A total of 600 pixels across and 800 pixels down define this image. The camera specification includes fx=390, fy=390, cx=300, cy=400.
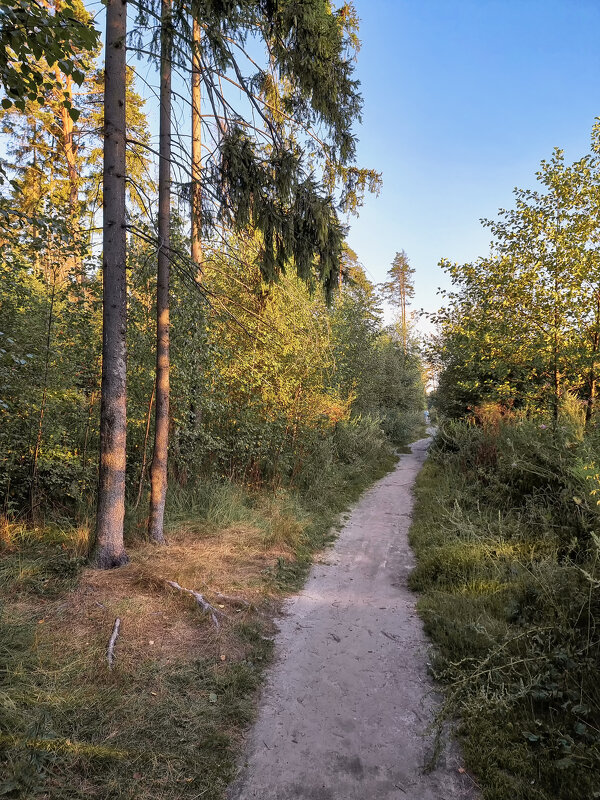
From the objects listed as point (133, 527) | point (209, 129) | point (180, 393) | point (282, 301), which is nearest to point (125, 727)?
point (133, 527)

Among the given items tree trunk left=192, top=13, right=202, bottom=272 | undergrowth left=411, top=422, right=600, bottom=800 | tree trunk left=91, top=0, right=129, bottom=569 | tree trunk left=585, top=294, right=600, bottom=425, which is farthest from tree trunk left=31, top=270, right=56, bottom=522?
tree trunk left=585, top=294, right=600, bottom=425

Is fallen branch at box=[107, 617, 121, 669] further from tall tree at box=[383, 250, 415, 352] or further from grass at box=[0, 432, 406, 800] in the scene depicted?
tall tree at box=[383, 250, 415, 352]

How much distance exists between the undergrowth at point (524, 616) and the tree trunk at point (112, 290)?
381cm

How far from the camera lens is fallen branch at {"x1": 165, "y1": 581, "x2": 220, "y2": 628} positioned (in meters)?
4.00

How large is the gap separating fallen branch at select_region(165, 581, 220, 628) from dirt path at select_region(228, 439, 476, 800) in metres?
0.71

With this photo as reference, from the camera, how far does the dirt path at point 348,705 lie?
244 cm

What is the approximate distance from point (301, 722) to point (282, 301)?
7.30m

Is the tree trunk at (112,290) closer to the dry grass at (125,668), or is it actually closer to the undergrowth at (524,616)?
the dry grass at (125,668)

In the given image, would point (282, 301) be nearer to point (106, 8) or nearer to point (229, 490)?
point (229, 490)

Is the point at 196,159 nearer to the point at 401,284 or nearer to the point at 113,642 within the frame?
the point at 113,642

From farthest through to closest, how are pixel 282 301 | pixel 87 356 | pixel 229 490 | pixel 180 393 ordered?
pixel 282 301 < pixel 229 490 < pixel 180 393 < pixel 87 356

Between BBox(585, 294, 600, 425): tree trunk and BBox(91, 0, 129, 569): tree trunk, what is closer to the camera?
BBox(91, 0, 129, 569): tree trunk

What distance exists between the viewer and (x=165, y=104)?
515 centimetres

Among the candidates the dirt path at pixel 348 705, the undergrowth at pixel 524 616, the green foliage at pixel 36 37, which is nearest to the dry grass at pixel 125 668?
the dirt path at pixel 348 705
